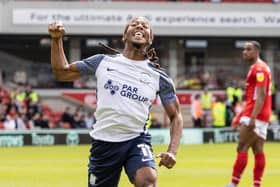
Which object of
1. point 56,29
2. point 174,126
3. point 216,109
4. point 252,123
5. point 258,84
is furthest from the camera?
point 216,109

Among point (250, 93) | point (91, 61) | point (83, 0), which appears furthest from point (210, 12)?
point (91, 61)

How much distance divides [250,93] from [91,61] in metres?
5.24

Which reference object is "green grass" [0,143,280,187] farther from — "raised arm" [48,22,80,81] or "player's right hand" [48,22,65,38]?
"player's right hand" [48,22,65,38]

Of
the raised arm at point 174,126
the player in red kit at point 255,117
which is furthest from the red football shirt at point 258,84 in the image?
the raised arm at point 174,126

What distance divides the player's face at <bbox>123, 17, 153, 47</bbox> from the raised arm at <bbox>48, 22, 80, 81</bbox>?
614mm

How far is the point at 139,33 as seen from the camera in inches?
303

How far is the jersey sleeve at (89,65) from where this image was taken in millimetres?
7895

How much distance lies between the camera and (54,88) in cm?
3722

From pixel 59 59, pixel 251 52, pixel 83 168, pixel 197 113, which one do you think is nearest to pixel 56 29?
pixel 59 59

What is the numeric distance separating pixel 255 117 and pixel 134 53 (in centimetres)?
487

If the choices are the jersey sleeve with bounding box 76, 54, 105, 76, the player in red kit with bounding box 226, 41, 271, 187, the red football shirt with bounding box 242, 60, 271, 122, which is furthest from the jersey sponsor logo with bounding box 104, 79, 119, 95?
the red football shirt with bounding box 242, 60, 271, 122

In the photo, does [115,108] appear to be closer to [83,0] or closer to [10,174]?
[10,174]

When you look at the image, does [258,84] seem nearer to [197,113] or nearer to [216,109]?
[216,109]

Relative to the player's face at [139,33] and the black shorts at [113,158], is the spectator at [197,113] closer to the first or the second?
the black shorts at [113,158]
